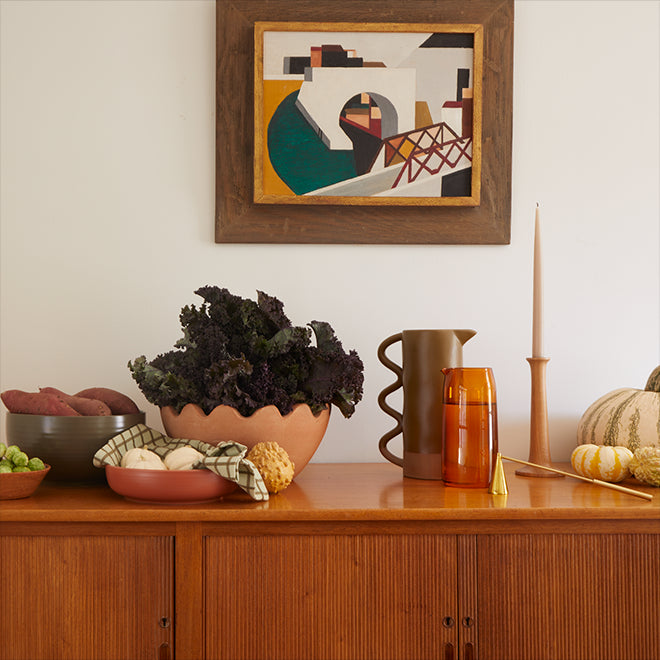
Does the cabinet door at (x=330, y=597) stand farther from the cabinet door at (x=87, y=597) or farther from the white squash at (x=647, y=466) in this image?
the white squash at (x=647, y=466)

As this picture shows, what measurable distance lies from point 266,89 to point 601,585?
1.18m

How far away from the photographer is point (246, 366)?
1.05 metres

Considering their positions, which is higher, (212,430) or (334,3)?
(334,3)

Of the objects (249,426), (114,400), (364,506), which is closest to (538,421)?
(364,506)

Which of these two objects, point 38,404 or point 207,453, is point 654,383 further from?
point 38,404

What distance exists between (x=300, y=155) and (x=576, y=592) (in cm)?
103

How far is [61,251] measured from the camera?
1.42 meters

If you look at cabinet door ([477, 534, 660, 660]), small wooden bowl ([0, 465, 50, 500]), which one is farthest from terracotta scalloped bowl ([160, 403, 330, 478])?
cabinet door ([477, 534, 660, 660])

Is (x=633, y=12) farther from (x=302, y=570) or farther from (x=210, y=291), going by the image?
(x=302, y=570)

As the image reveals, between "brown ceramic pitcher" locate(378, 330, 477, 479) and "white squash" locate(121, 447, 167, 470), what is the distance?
18.5 inches

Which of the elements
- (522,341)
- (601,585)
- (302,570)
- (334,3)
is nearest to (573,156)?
(522,341)

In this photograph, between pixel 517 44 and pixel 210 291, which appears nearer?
pixel 210 291

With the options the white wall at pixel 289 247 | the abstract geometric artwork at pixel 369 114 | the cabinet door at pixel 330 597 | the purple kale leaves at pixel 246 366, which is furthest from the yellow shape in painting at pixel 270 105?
the cabinet door at pixel 330 597

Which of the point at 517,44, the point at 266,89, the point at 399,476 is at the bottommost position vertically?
the point at 399,476
